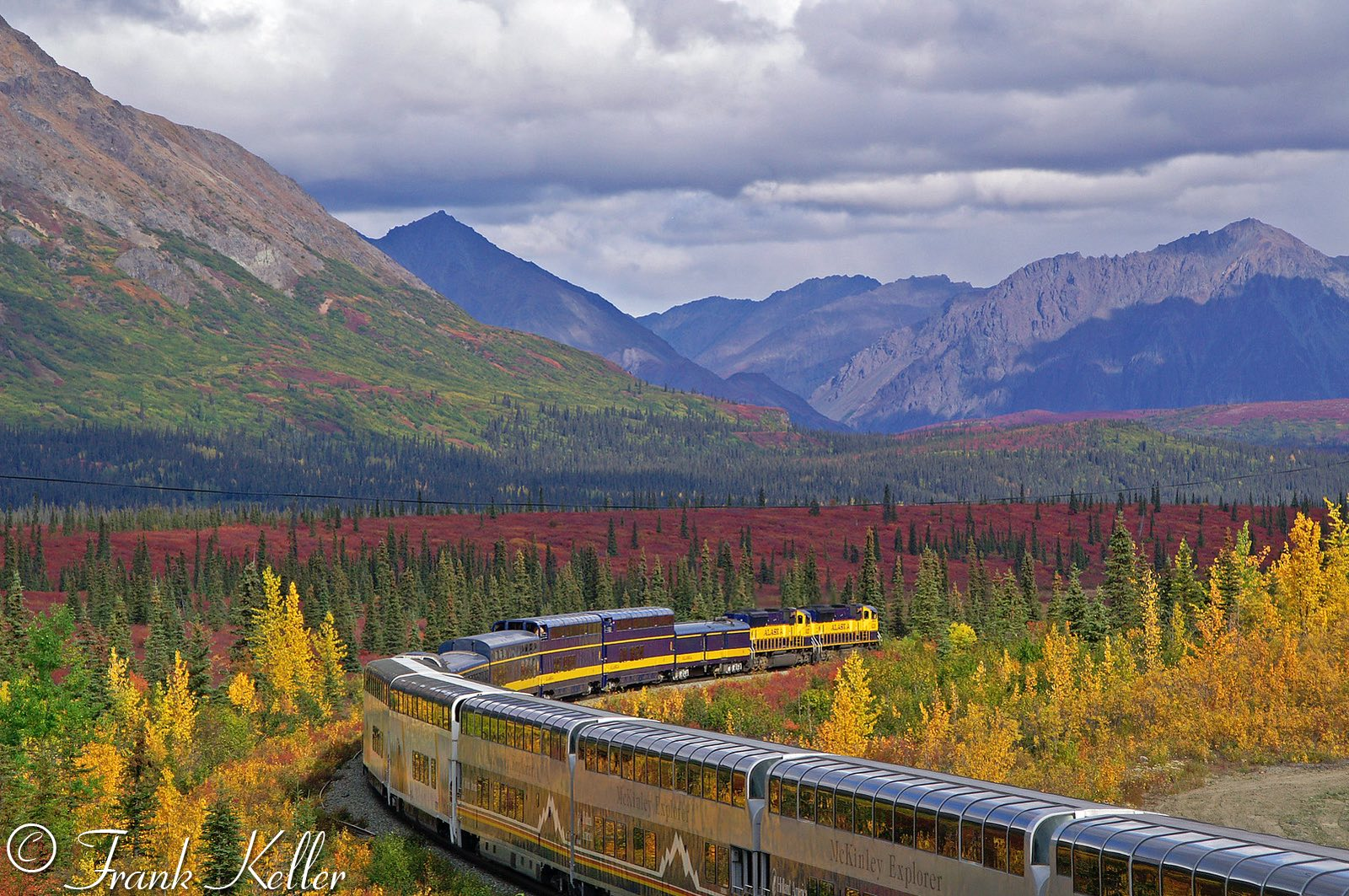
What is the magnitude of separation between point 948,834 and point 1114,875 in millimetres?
4374

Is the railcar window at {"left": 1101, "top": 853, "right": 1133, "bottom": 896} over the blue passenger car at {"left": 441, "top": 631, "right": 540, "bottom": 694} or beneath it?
over

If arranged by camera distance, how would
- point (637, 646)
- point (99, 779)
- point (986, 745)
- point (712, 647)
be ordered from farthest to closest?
point (712, 647) → point (637, 646) → point (99, 779) → point (986, 745)

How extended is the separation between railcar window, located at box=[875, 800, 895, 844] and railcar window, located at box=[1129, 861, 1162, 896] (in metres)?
6.57

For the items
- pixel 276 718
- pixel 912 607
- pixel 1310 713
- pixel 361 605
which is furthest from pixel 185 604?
pixel 1310 713

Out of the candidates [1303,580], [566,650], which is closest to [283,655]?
[566,650]

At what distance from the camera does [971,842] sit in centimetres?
2930

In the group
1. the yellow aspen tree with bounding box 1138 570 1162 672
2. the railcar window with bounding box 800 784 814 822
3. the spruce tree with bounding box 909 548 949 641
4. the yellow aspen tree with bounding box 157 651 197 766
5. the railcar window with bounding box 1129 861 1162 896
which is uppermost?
the railcar window with bounding box 1129 861 1162 896

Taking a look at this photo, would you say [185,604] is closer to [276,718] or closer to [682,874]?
[276,718]

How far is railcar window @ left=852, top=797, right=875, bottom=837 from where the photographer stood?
31891mm

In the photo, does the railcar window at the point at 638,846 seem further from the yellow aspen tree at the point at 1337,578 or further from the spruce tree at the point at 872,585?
the spruce tree at the point at 872,585

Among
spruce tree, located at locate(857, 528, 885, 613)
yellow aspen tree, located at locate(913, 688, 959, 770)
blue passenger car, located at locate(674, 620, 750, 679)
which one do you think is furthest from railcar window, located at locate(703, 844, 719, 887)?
spruce tree, located at locate(857, 528, 885, 613)

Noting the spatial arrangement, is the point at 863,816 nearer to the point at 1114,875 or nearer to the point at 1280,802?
the point at 1114,875

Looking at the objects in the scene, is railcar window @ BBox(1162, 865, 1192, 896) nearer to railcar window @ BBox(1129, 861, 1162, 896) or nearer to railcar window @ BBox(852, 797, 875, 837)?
railcar window @ BBox(1129, 861, 1162, 896)

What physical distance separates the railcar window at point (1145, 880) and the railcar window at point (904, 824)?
19.3 feet
